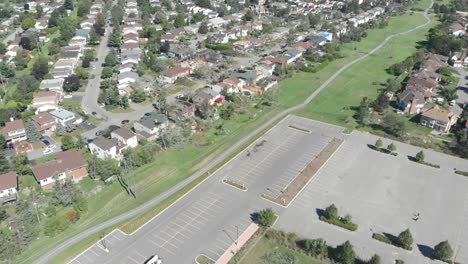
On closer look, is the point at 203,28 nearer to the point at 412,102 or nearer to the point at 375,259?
the point at 412,102

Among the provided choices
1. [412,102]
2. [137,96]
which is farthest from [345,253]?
[137,96]

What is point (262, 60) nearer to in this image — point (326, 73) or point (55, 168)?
point (326, 73)

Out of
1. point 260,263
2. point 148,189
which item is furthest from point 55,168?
point 260,263

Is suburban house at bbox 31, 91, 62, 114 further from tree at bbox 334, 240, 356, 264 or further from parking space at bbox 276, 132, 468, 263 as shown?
tree at bbox 334, 240, 356, 264

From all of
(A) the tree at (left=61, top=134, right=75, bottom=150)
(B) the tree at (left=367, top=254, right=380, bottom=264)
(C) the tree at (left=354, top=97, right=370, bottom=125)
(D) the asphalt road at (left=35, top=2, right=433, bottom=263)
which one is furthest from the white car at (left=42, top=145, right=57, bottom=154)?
(C) the tree at (left=354, top=97, right=370, bottom=125)

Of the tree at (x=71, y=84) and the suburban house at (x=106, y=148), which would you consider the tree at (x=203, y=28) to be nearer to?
the tree at (x=71, y=84)

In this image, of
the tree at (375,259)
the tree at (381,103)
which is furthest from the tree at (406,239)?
the tree at (381,103)

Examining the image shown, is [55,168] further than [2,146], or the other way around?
[2,146]
